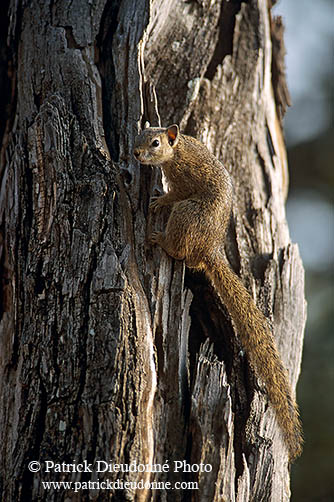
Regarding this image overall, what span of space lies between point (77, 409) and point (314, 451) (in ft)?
13.0

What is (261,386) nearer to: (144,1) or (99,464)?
(99,464)

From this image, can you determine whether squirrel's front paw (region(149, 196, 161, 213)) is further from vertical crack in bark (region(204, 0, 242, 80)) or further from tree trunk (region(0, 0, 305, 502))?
vertical crack in bark (region(204, 0, 242, 80))

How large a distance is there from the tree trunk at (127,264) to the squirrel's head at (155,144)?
12 centimetres

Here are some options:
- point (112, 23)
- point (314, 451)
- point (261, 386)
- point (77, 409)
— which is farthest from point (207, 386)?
point (314, 451)

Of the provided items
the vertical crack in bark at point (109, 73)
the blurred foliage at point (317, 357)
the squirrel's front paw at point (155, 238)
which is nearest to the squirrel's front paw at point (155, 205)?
the squirrel's front paw at point (155, 238)

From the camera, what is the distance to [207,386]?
2.90 metres

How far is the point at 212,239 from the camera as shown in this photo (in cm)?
338

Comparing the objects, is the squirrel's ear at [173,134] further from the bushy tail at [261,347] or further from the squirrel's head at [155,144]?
the bushy tail at [261,347]

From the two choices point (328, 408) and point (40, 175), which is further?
point (328, 408)

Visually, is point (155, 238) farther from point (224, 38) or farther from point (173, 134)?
point (224, 38)

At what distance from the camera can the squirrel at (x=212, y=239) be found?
3.20 meters

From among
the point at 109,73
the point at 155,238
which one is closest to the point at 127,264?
the point at 155,238

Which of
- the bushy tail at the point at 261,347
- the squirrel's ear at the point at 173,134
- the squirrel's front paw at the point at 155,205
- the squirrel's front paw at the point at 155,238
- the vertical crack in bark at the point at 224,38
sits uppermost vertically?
the vertical crack in bark at the point at 224,38

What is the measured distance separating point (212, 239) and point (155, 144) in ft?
2.17
